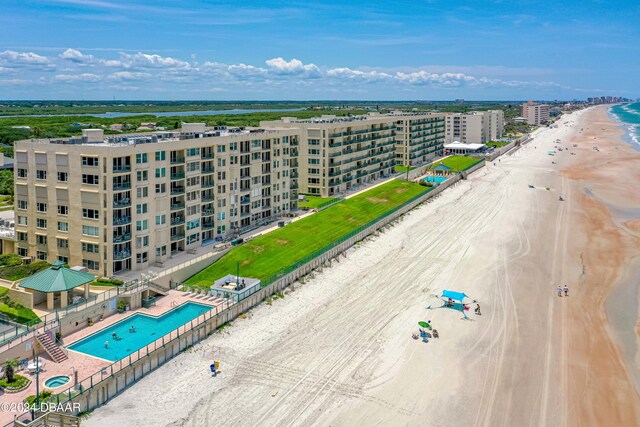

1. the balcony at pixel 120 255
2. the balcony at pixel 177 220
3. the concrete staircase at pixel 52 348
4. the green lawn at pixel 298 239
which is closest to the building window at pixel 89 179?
the balcony at pixel 120 255

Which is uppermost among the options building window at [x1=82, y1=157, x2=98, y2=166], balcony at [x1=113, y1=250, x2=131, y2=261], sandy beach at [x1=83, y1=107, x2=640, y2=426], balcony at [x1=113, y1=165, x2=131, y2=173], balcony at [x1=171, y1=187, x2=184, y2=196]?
building window at [x1=82, y1=157, x2=98, y2=166]

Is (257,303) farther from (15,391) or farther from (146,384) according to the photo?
(15,391)

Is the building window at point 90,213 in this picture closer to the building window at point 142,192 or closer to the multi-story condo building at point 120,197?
the multi-story condo building at point 120,197

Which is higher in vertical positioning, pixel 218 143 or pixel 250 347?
pixel 218 143

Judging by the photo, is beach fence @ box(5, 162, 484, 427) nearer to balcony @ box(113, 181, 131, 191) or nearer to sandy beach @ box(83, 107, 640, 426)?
sandy beach @ box(83, 107, 640, 426)

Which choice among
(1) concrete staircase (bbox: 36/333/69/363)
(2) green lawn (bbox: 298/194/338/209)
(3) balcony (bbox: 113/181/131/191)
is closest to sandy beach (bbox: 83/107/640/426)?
(1) concrete staircase (bbox: 36/333/69/363)

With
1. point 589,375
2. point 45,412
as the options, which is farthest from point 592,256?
point 45,412

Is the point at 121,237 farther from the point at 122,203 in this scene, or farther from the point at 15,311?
the point at 15,311
